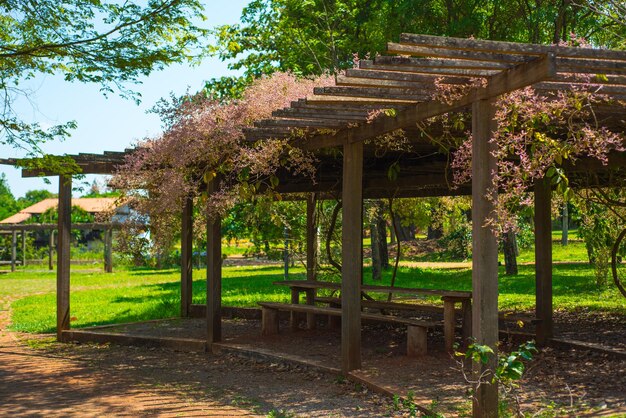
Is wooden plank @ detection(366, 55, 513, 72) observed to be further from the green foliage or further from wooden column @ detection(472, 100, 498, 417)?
the green foliage

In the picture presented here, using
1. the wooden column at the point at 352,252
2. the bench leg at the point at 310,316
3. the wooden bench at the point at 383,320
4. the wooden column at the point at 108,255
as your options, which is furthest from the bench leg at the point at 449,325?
the wooden column at the point at 108,255

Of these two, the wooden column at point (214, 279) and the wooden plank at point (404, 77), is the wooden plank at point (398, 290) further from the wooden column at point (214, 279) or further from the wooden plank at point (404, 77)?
the wooden plank at point (404, 77)

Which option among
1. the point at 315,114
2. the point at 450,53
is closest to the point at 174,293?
the point at 315,114

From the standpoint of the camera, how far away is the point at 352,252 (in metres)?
7.17

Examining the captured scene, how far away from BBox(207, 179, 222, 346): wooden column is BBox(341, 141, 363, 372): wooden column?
7.27 ft

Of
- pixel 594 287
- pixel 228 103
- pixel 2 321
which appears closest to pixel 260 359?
pixel 228 103

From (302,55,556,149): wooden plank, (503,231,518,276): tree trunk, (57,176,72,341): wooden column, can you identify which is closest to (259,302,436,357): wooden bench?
(302,55,556,149): wooden plank

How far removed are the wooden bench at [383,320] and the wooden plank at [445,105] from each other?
211 centimetres

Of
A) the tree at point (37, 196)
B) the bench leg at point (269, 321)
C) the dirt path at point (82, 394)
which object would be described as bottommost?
the dirt path at point (82, 394)

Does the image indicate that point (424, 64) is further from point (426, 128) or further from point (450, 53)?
point (426, 128)

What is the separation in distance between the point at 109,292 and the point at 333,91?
15.0m

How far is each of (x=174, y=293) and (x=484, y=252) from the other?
1406cm

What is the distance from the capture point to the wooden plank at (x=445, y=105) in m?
4.33

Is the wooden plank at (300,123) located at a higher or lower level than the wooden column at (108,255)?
higher
